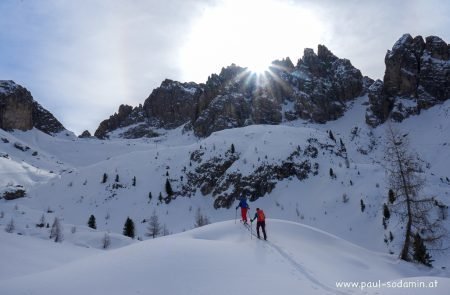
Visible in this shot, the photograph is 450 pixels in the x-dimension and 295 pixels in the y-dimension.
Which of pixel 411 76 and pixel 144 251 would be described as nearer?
pixel 144 251

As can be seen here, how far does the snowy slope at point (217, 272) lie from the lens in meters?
9.69

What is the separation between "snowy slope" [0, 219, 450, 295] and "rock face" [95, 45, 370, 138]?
282 feet

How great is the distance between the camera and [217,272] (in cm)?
1102

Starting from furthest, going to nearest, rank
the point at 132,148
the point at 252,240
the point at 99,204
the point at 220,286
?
1. the point at 132,148
2. the point at 99,204
3. the point at 252,240
4. the point at 220,286

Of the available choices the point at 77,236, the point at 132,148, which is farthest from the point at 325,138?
the point at 132,148

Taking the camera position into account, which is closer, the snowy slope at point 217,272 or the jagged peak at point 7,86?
the snowy slope at point 217,272

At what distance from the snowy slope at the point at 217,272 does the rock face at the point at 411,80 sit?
3221 inches

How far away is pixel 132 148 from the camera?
107625 millimetres

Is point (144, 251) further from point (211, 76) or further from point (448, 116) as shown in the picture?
point (211, 76)

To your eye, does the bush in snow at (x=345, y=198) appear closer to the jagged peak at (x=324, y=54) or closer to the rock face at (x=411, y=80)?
the rock face at (x=411, y=80)

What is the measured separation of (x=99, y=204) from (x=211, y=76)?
3008 inches

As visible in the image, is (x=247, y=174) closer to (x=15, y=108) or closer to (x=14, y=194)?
(x=14, y=194)

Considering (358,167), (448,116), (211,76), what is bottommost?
(358,167)

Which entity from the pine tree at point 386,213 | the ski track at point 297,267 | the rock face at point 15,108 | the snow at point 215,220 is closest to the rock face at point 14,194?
the snow at point 215,220
